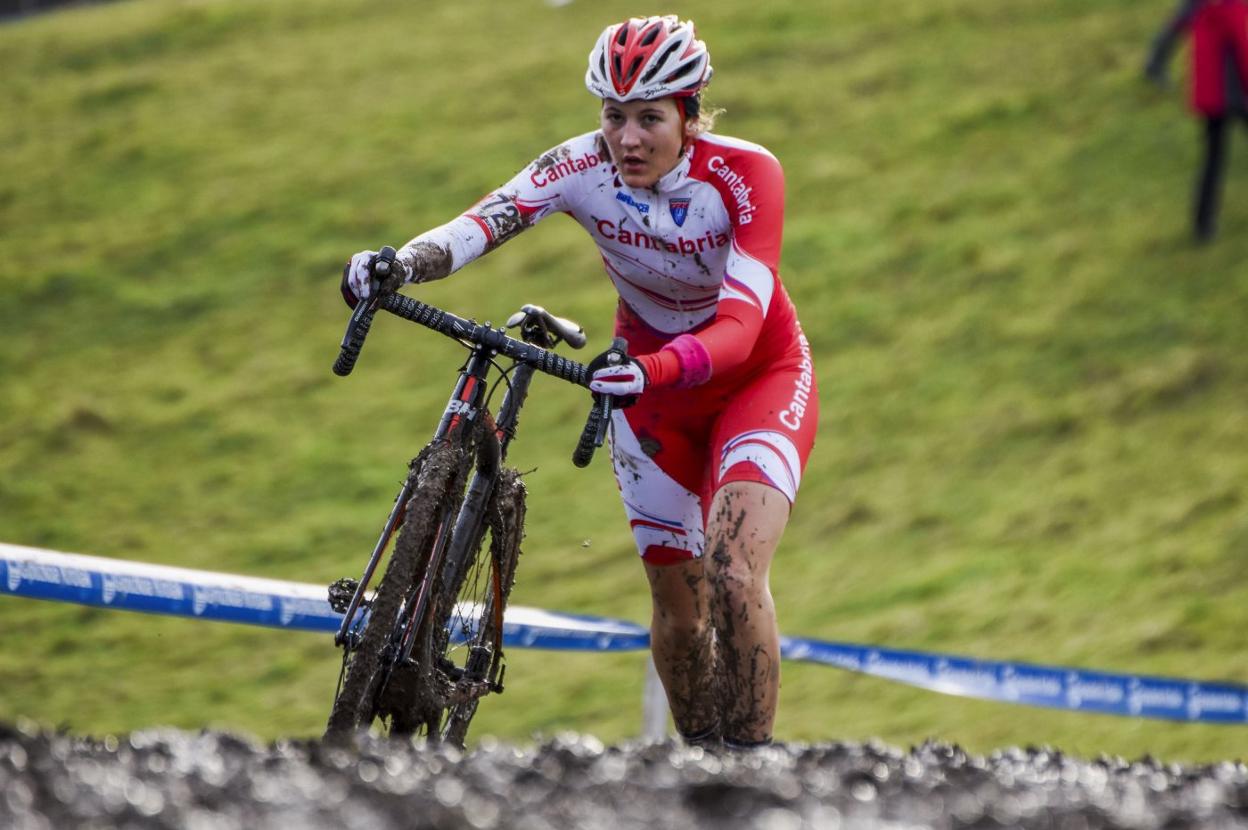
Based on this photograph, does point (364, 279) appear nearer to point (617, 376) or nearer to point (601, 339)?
point (617, 376)

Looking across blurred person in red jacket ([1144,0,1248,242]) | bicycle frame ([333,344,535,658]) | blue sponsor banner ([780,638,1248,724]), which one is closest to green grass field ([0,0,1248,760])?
blurred person in red jacket ([1144,0,1248,242])

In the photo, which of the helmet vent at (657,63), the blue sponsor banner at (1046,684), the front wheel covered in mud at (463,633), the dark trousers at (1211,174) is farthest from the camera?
the dark trousers at (1211,174)

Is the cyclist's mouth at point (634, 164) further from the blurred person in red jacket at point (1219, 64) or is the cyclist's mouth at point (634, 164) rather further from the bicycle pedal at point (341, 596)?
the blurred person in red jacket at point (1219, 64)

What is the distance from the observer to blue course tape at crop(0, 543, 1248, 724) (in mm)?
7066

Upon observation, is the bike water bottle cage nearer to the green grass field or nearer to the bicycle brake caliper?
the bicycle brake caliper

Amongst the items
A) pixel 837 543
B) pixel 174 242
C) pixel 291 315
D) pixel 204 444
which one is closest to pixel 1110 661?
pixel 837 543

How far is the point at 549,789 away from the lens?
391cm

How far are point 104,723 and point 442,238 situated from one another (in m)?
6.03

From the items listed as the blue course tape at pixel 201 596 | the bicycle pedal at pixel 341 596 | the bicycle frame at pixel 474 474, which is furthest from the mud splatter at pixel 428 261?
the blue course tape at pixel 201 596

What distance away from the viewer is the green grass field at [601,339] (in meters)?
12.4

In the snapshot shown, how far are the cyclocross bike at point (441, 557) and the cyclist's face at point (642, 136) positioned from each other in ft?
2.89

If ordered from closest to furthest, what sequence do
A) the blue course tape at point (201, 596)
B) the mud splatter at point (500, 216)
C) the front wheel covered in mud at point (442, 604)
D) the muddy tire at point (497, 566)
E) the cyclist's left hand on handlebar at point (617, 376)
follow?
the front wheel covered in mud at point (442, 604), the cyclist's left hand on handlebar at point (617, 376), the muddy tire at point (497, 566), the mud splatter at point (500, 216), the blue course tape at point (201, 596)

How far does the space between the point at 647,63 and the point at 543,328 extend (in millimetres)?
1105

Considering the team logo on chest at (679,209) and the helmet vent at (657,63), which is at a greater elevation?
the helmet vent at (657,63)
